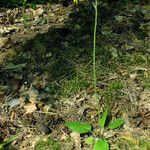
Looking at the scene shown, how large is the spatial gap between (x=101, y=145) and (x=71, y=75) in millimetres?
853

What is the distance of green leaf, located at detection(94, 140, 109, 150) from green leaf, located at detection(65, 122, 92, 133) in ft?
0.49

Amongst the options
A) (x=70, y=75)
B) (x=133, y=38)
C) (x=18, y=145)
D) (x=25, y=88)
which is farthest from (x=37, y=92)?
(x=133, y=38)

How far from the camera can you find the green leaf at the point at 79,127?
2955 mm

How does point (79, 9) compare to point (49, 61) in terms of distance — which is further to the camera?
point (79, 9)

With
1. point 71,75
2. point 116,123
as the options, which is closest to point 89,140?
point 116,123

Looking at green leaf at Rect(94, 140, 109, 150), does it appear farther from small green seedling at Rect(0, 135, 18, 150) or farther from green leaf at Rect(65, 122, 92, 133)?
small green seedling at Rect(0, 135, 18, 150)

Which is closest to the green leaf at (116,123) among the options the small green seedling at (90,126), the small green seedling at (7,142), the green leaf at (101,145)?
the small green seedling at (90,126)

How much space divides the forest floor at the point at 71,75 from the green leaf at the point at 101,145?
0.07 meters

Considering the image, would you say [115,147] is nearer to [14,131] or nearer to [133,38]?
[14,131]

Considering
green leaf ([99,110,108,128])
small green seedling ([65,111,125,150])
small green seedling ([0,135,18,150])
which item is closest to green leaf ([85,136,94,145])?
small green seedling ([65,111,125,150])

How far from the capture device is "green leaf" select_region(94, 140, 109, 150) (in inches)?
112

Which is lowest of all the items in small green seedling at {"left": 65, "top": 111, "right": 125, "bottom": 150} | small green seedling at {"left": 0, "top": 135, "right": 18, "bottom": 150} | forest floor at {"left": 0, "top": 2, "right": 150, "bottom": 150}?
Answer: small green seedling at {"left": 0, "top": 135, "right": 18, "bottom": 150}

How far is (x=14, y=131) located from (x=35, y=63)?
84 cm

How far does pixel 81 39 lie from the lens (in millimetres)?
3869
